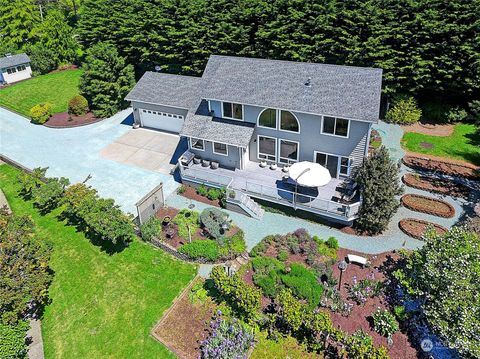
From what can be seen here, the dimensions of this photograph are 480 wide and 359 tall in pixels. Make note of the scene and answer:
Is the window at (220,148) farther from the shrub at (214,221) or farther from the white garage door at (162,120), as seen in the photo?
the white garage door at (162,120)

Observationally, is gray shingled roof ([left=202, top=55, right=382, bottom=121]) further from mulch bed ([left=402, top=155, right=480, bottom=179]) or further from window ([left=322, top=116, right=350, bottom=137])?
mulch bed ([left=402, top=155, right=480, bottom=179])

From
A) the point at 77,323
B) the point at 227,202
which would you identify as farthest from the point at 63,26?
the point at 77,323

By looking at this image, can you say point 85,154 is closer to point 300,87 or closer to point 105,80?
point 105,80

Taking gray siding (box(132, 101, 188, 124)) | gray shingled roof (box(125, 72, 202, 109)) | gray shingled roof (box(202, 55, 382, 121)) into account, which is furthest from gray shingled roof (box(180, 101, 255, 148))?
gray siding (box(132, 101, 188, 124))

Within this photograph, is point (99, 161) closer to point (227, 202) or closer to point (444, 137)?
point (227, 202)

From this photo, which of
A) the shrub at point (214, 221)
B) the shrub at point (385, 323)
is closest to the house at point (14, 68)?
the shrub at point (214, 221)
